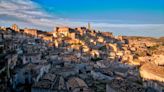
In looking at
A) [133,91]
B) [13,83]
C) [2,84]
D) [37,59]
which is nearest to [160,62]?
[37,59]

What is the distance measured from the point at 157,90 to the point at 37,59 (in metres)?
15.5

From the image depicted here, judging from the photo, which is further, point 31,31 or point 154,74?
point 31,31

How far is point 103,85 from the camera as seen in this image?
25.8 meters

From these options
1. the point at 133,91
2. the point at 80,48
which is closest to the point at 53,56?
the point at 80,48

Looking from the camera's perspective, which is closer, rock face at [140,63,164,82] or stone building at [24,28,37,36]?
rock face at [140,63,164,82]

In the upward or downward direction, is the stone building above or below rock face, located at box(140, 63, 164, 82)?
above

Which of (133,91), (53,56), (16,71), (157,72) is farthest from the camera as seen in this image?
(53,56)

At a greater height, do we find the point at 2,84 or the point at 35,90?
the point at 2,84

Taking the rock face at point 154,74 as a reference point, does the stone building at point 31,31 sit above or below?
above

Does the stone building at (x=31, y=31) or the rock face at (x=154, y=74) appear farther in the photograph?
the stone building at (x=31, y=31)

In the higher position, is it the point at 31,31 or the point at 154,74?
the point at 31,31

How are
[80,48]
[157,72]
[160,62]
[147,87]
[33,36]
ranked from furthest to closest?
[33,36] < [80,48] < [160,62] < [157,72] < [147,87]

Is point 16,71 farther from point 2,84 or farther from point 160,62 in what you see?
point 160,62

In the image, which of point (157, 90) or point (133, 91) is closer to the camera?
point (133, 91)
